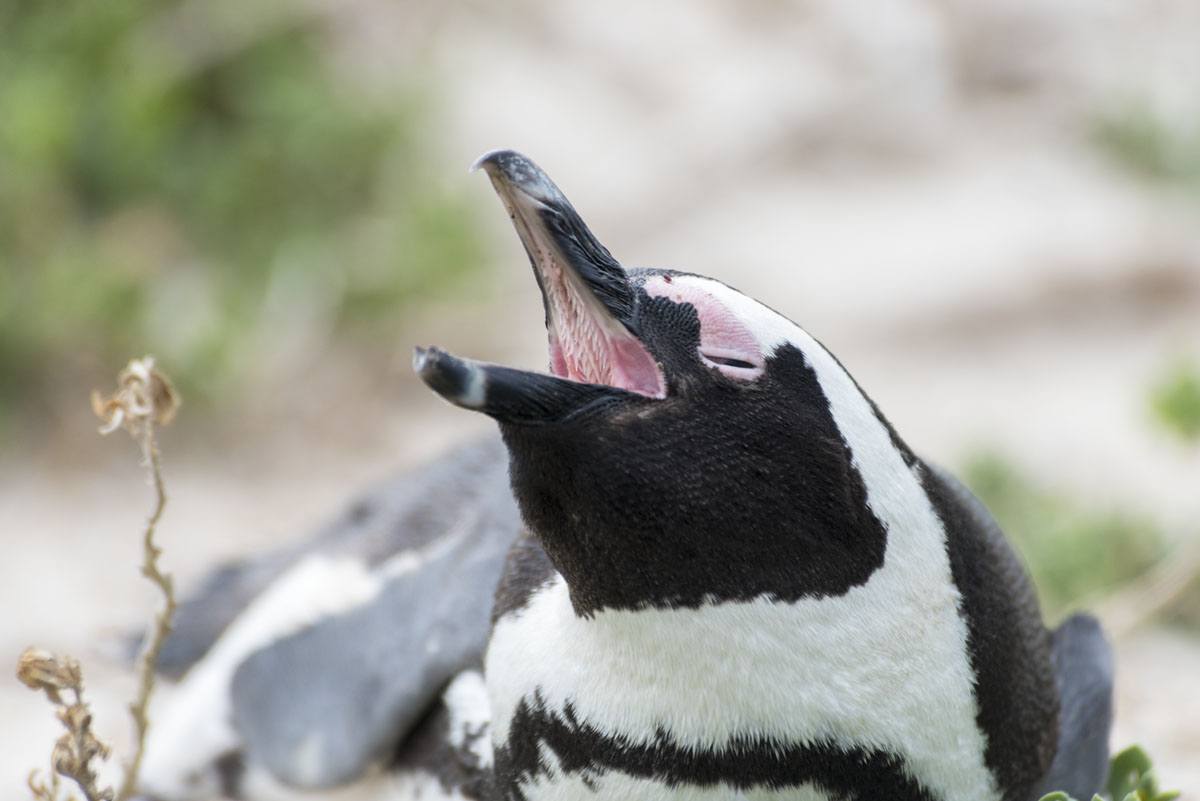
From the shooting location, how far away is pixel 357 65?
406 cm

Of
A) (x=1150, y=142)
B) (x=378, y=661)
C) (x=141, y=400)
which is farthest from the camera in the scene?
(x=1150, y=142)

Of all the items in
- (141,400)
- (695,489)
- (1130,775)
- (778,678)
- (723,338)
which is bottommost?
(1130,775)

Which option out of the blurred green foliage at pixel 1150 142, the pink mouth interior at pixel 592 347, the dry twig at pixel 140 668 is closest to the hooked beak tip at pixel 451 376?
the pink mouth interior at pixel 592 347

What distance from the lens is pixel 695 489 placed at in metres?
1.17

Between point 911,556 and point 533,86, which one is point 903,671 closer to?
point 911,556

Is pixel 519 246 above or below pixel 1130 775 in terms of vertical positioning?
above

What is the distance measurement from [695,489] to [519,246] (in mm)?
2818

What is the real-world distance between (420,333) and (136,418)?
2.02 metres

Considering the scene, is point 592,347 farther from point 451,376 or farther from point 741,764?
point 741,764

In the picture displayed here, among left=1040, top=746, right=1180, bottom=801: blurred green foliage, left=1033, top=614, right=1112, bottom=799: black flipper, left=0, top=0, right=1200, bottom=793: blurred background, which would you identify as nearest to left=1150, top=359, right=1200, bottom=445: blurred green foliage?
left=0, top=0, right=1200, bottom=793: blurred background

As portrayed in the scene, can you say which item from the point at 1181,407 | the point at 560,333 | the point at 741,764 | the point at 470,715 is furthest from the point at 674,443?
the point at 1181,407

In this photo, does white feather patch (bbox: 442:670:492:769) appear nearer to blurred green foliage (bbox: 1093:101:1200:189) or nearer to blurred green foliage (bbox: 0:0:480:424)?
blurred green foliage (bbox: 0:0:480:424)

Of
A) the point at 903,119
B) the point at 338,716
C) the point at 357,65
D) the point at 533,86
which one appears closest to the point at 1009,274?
the point at 903,119

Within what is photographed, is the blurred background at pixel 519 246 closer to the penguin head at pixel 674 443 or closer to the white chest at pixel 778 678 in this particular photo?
the white chest at pixel 778 678
